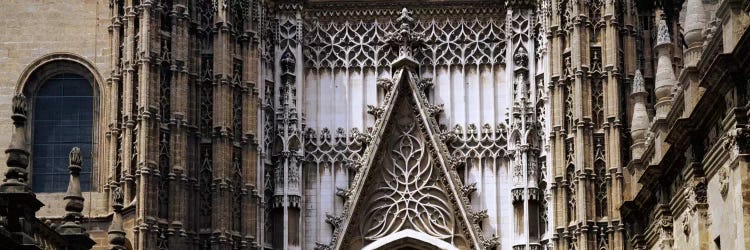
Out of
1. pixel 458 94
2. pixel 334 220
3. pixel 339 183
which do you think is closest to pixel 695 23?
pixel 458 94

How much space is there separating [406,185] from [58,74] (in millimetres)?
10191

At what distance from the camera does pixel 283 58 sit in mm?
49719

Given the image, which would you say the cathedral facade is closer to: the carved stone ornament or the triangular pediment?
the triangular pediment

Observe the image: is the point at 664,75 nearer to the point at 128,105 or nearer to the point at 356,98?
the point at 356,98

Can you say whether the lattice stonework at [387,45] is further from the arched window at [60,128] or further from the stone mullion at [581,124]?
the arched window at [60,128]

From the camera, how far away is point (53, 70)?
158ft

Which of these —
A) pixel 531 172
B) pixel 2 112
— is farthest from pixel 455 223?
pixel 2 112

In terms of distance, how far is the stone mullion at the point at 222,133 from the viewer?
45875 mm

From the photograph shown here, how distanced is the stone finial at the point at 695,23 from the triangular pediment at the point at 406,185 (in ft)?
51.9

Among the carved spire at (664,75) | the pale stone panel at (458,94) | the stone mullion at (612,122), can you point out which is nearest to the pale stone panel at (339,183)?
the pale stone panel at (458,94)

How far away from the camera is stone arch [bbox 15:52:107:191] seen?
47562mm

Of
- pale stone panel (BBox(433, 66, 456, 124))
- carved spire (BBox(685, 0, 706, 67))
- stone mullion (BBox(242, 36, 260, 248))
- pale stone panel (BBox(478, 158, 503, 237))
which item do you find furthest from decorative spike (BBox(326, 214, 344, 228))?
carved spire (BBox(685, 0, 706, 67))

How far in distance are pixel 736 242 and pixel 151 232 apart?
62.2 feet

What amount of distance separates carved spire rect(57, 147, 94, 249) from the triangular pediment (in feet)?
52.3
